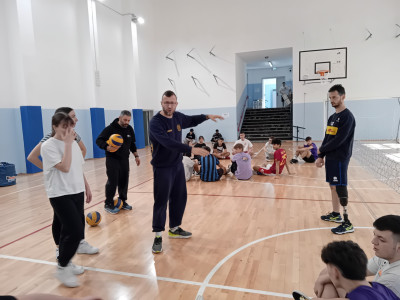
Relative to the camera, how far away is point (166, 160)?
11.2ft

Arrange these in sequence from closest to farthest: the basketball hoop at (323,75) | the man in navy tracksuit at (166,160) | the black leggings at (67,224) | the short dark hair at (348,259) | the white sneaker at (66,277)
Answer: the short dark hair at (348,259), the black leggings at (67,224), the white sneaker at (66,277), the man in navy tracksuit at (166,160), the basketball hoop at (323,75)

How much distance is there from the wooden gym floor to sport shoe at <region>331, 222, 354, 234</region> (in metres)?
0.09

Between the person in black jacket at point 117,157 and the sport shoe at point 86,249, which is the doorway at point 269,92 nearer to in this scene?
the person in black jacket at point 117,157

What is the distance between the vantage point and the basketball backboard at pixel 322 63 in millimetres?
14805

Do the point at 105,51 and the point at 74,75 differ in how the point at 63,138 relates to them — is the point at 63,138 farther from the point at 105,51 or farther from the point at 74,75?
the point at 105,51

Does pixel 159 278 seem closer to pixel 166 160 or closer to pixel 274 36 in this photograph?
pixel 166 160

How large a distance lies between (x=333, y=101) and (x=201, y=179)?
438 cm

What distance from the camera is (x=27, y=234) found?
13.8 ft

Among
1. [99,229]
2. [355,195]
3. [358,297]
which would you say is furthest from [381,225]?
[355,195]

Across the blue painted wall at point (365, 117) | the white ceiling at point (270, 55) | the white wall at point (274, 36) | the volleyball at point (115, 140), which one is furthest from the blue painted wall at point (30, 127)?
the white ceiling at point (270, 55)

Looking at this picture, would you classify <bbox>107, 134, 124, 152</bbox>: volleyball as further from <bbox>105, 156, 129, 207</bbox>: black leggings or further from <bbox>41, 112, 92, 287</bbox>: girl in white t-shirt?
<bbox>41, 112, 92, 287</bbox>: girl in white t-shirt

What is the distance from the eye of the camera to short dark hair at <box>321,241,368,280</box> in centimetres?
143

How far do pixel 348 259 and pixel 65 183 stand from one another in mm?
2386

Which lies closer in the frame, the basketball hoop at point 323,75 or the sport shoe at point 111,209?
the sport shoe at point 111,209
